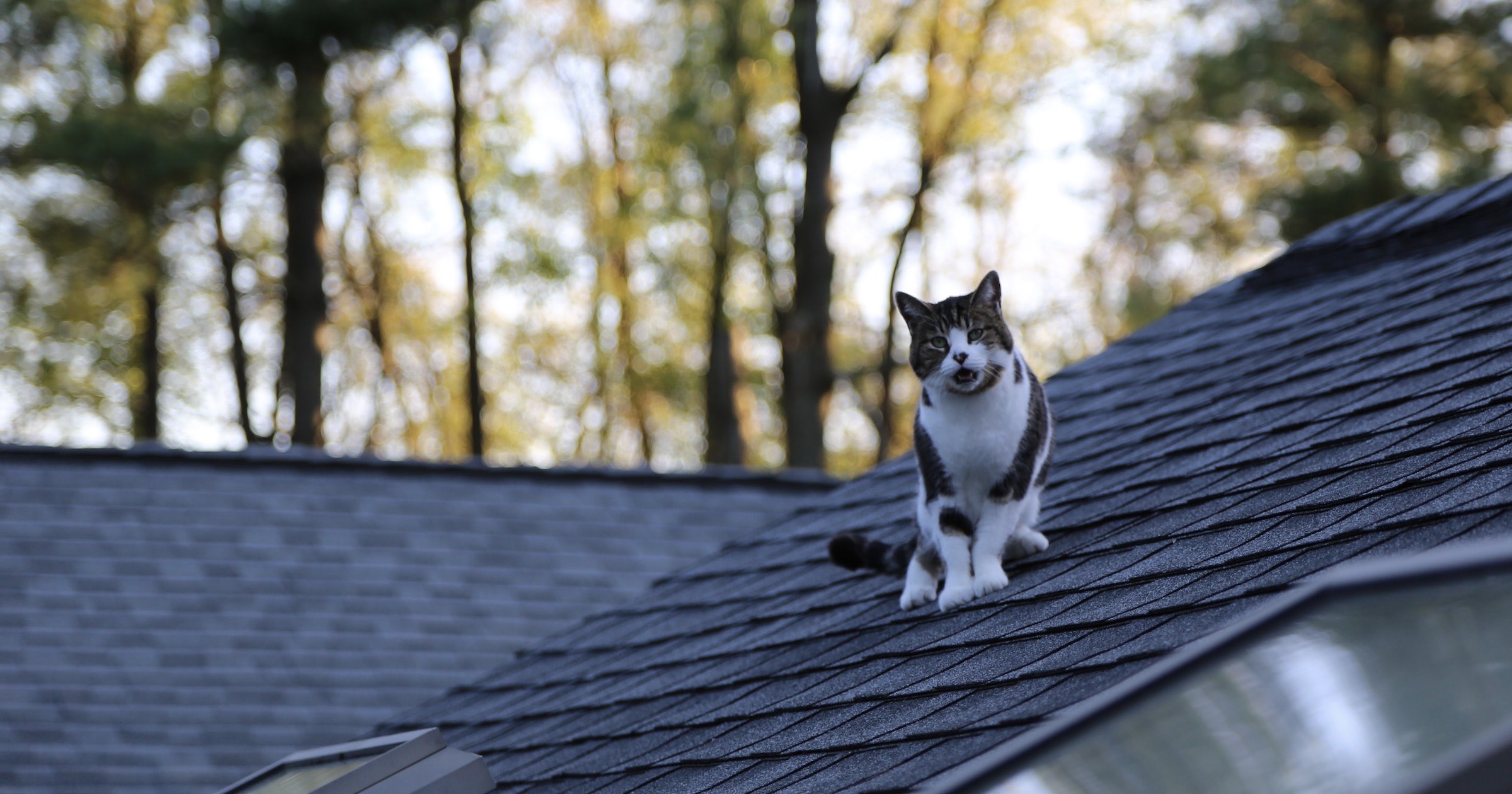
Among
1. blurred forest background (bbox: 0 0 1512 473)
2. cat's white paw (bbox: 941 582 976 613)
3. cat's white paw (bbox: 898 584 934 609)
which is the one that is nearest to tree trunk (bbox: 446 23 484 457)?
blurred forest background (bbox: 0 0 1512 473)

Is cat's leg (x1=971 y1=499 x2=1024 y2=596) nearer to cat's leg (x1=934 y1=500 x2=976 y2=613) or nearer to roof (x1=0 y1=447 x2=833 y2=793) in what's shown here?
cat's leg (x1=934 y1=500 x2=976 y2=613)

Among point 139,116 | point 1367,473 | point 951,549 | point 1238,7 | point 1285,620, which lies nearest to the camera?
point 1285,620

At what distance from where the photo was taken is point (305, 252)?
17406 millimetres

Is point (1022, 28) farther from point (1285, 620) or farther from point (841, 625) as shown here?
point (1285, 620)

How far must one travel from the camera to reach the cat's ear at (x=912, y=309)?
9.26 feet

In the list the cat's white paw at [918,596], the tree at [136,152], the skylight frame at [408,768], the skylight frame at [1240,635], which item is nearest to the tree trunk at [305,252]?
the tree at [136,152]

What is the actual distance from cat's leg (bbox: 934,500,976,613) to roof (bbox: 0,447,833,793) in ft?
13.2

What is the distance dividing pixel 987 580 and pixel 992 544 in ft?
0.34

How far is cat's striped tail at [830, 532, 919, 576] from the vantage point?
11.2 feet

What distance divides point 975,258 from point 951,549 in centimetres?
1930

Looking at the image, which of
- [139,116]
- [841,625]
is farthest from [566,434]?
[841,625]

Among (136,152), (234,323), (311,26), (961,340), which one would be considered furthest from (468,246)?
(961,340)

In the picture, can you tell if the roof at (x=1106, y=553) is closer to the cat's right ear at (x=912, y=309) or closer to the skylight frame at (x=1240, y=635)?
the cat's right ear at (x=912, y=309)

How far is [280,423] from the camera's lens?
2055cm
